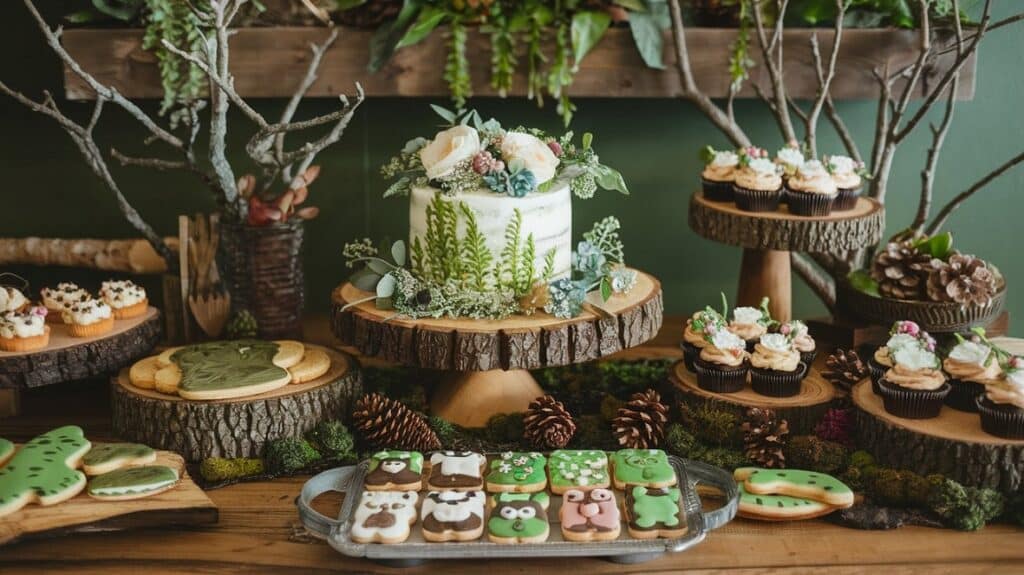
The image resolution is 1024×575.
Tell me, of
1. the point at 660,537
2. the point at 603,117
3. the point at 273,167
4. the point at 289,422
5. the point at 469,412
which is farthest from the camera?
the point at 603,117

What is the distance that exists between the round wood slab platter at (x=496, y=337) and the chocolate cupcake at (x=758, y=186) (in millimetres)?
403

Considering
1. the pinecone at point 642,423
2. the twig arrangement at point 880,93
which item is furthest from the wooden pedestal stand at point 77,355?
the twig arrangement at point 880,93

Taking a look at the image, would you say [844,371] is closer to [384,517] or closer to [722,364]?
[722,364]

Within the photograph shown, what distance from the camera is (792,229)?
210 cm

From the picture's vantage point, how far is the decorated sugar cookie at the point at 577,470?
1615mm

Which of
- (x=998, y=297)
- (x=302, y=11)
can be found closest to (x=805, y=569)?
(x=998, y=297)

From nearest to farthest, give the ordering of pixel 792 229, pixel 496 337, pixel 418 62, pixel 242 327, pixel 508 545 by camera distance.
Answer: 1. pixel 508 545
2. pixel 496 337
3. pixel 792 229
4. pixel 242 327
5. pixel 418 62

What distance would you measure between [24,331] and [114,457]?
371 mm

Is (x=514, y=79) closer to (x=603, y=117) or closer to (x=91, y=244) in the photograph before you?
(x=603, y=117)

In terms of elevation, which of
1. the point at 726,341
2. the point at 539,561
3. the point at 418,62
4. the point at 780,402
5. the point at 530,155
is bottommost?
the point at 539,561

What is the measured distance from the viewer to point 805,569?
5.01ft

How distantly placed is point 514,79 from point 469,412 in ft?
2.68

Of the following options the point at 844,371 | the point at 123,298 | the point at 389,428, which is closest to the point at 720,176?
the point at 844,371

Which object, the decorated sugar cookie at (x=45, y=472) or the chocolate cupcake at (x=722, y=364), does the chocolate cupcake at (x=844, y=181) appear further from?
the decorated sugar cookie at (x=45, y=472)
